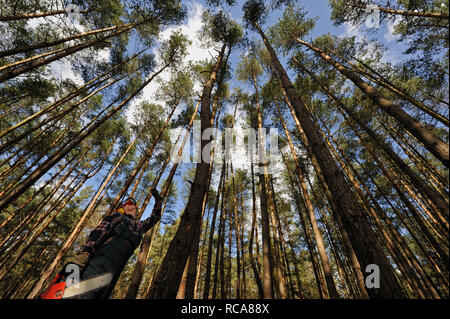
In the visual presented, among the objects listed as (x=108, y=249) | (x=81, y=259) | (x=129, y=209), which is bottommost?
(x=81, y=259)

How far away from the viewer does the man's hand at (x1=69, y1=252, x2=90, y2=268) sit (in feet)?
5.97

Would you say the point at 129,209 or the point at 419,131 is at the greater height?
the point at 419,131

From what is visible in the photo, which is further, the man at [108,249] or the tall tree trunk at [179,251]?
the man at [108,249]

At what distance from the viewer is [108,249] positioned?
2.13 m

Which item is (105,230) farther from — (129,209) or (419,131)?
(419,131)

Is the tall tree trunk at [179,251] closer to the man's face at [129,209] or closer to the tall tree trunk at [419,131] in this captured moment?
the man's face at [129,209]

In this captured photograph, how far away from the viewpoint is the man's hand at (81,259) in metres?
1.82

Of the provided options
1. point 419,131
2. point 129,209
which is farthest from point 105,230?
point 419,131

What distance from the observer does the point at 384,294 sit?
1646 mm

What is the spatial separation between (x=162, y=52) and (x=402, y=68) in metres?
11.5

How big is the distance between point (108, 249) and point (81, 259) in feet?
0.92

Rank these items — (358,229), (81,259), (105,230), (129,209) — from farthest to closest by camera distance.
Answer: (129,209) → (105,230) → (358,229) → (81,259)

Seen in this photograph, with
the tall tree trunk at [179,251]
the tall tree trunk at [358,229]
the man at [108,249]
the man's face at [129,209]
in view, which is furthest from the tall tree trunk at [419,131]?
the man's face at [129,209]

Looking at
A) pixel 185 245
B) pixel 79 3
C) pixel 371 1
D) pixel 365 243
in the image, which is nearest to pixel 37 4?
pixel 79 3
